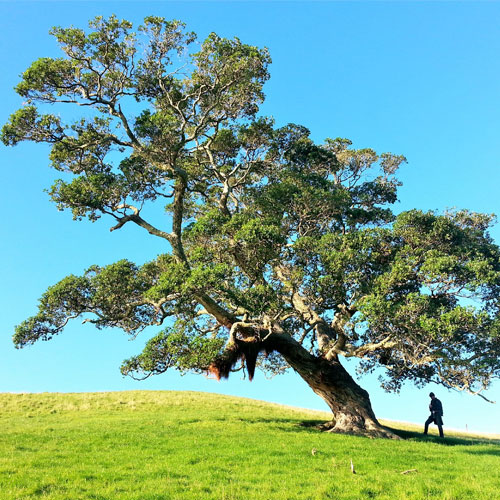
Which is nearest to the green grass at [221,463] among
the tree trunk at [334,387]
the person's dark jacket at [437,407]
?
the tree trunk at [334,387]

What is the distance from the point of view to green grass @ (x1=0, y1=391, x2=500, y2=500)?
11031 millimetres

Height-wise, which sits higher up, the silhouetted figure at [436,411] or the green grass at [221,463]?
the silhouetted figure at [436,411]

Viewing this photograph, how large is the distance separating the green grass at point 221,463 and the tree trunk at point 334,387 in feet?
5.75

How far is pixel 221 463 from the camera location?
43.6 feet

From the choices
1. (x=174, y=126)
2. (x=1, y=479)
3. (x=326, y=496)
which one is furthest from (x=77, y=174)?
(x=326, y=496)

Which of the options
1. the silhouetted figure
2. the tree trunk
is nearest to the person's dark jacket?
the silhouetted figure

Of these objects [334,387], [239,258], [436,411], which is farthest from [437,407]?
[239,258]

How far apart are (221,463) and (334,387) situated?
35.4 feet

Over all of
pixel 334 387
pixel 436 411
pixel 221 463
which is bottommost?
pixel 221 463

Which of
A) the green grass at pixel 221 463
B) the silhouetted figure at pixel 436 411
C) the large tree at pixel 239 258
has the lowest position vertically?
the green grass at pixel 221 463

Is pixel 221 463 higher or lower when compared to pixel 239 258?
lower

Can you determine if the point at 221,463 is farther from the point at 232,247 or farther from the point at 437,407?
the point at 437,407

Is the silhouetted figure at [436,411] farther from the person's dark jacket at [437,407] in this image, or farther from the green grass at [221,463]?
the green grass at [221,463]

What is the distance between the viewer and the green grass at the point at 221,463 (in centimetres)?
1103
